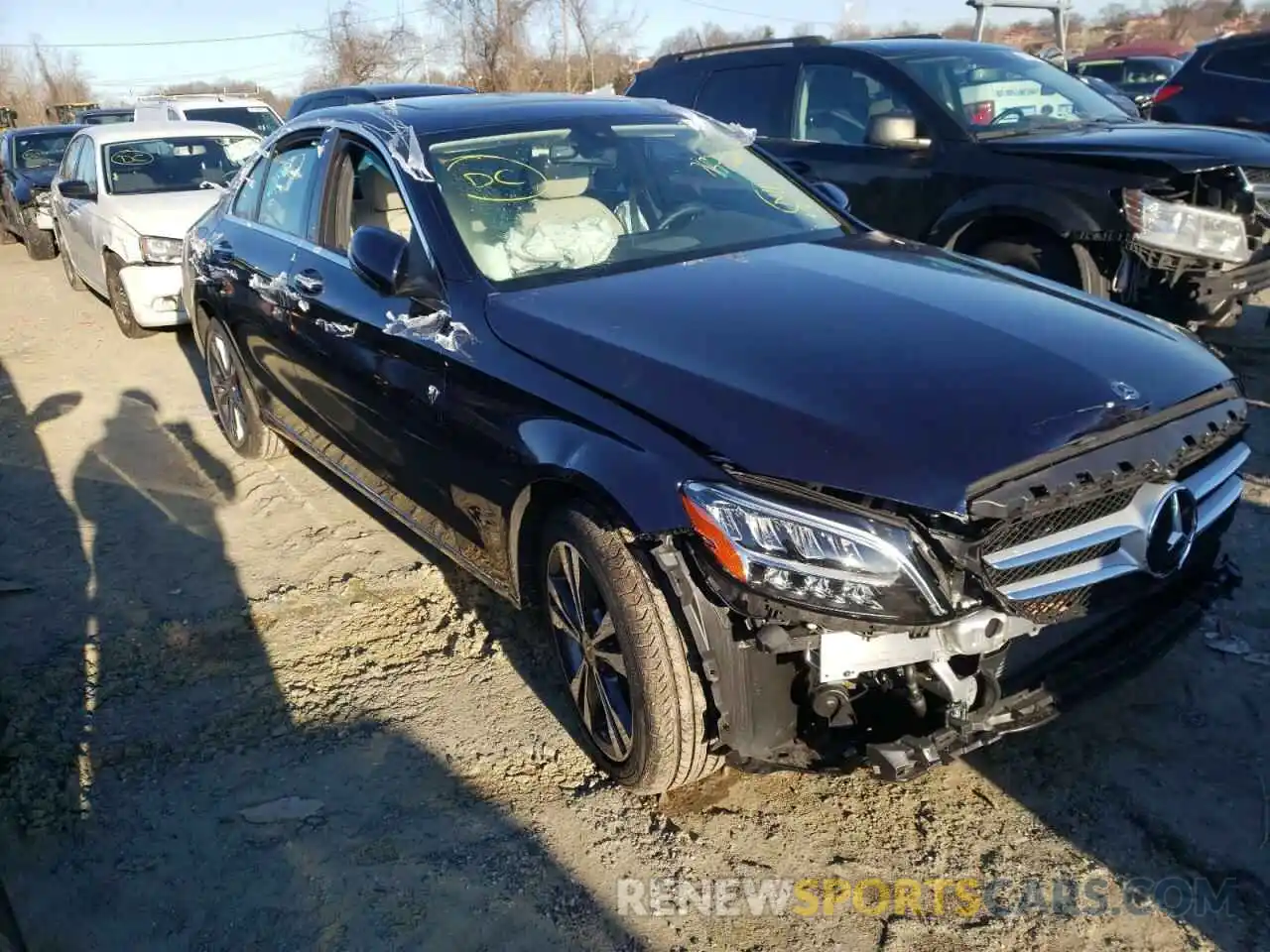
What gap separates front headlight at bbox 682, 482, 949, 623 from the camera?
2117 millimetres

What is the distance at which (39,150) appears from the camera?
13898 mm

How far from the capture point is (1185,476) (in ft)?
8.33

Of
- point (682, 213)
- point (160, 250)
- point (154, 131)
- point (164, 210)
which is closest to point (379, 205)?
point (682, 213)

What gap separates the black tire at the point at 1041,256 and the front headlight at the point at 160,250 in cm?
577

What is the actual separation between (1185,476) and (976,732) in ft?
2.89

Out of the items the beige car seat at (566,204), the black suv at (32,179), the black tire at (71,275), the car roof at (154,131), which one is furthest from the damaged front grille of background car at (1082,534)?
the black suv at (32,179)

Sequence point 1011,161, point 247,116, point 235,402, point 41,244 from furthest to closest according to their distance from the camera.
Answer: point 247,116
point 41,244
point 1011,161
point 235,402

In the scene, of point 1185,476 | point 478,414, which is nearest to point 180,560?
point 478,414

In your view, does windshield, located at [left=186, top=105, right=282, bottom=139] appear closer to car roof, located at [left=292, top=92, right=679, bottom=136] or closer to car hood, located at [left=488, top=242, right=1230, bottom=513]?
car roof, located at [left=292, top=92, right=679, bottom=136]

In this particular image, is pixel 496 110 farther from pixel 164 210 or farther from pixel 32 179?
pixel 32 179

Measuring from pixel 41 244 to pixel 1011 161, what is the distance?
12.4 meters

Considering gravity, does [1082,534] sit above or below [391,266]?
below

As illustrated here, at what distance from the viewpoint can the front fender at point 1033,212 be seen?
5160 mm

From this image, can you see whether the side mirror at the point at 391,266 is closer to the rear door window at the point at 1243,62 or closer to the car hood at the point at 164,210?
the car hood at the point at 164,210
